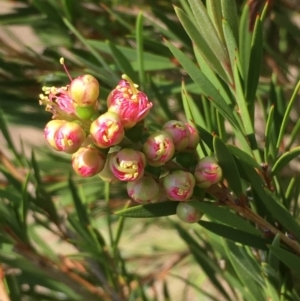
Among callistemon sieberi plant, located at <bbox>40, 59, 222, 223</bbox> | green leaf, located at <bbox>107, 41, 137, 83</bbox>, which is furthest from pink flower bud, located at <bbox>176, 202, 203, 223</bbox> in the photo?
green leaf, located at <bbox>107, 41, 137, 83</bbox>

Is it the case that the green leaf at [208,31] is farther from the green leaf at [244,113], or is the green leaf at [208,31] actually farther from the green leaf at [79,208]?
the green leaf at [79,208]

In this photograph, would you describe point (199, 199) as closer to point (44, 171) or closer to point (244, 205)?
point (244, 205)

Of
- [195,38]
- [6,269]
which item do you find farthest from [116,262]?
[195,38]

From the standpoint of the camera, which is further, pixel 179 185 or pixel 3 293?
pixel 3 293

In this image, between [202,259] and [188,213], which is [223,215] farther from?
[202,259]

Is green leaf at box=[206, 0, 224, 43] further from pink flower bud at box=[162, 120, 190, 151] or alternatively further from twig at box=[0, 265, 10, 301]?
twig at box=[0, 265, 10, 301]

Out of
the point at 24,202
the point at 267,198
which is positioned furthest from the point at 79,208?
the point at 267,198

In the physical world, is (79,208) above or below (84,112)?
below

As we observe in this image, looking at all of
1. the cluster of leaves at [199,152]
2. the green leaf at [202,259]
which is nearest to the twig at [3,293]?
the cluster of leaves at [199,152]
